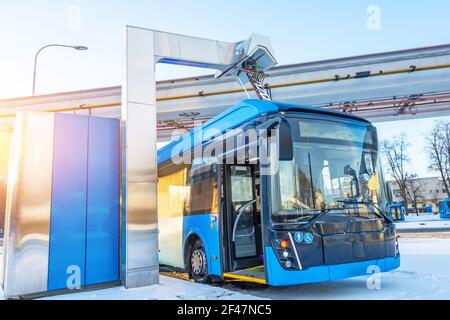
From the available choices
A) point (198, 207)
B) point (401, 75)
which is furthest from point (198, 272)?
point (401, 75)

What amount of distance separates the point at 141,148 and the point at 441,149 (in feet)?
124

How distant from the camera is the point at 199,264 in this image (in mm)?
7078

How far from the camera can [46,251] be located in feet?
19.2

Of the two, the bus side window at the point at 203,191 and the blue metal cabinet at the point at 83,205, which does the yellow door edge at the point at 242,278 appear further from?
the blue metal cabinet at the point at 83,205

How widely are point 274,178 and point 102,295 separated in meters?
3.20

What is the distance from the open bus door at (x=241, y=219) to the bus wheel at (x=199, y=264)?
2.41ft

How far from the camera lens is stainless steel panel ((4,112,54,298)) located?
567 centimetres

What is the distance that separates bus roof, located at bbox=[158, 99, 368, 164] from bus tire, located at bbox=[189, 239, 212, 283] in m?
1.99

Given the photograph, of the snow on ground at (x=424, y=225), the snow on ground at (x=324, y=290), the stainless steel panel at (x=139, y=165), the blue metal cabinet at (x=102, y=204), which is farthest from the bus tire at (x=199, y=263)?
the snow on ground at (x=424, y=225)

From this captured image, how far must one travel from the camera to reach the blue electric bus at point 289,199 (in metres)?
5.07

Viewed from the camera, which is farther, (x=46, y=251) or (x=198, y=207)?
(x=198, y=207)

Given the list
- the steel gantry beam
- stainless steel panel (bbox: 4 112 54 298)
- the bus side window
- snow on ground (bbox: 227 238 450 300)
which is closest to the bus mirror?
the bus side window
